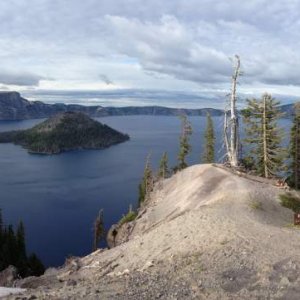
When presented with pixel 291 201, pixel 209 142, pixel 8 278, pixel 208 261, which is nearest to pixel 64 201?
pixel 209 142

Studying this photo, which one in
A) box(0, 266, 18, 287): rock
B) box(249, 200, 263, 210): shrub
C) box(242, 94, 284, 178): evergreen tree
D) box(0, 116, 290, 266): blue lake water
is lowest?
box(0, 116, 290, 266): blue lake water

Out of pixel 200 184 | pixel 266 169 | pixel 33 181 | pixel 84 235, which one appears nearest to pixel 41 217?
pixel 84 235

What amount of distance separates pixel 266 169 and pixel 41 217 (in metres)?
76.4

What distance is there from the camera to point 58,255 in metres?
97.1

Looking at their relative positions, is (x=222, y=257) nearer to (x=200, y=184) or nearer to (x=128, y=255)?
(x=128, y=255)

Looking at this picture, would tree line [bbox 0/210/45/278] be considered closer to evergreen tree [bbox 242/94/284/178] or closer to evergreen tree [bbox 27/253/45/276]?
evergreen tree [bbox 27/253/45/276]

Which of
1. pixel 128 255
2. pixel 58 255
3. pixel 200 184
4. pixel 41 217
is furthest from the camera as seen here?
pixel 41 217

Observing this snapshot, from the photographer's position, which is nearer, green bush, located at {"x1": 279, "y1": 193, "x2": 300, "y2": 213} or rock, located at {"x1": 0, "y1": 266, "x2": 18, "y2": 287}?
rock, located at {"x1": 0, "y1": 266, "x2": 18, "y2": 287}

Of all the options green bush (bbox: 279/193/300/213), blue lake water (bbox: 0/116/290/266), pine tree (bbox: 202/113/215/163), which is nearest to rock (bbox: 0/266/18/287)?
green bush (bbox: 279/193/300/213)

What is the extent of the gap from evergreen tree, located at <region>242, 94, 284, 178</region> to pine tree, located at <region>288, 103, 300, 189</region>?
19.6 feet

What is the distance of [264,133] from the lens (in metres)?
59.9

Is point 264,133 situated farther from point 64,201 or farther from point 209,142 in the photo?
point 64,201

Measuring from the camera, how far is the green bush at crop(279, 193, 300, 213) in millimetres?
37116

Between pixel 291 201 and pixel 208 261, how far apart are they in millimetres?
18469
